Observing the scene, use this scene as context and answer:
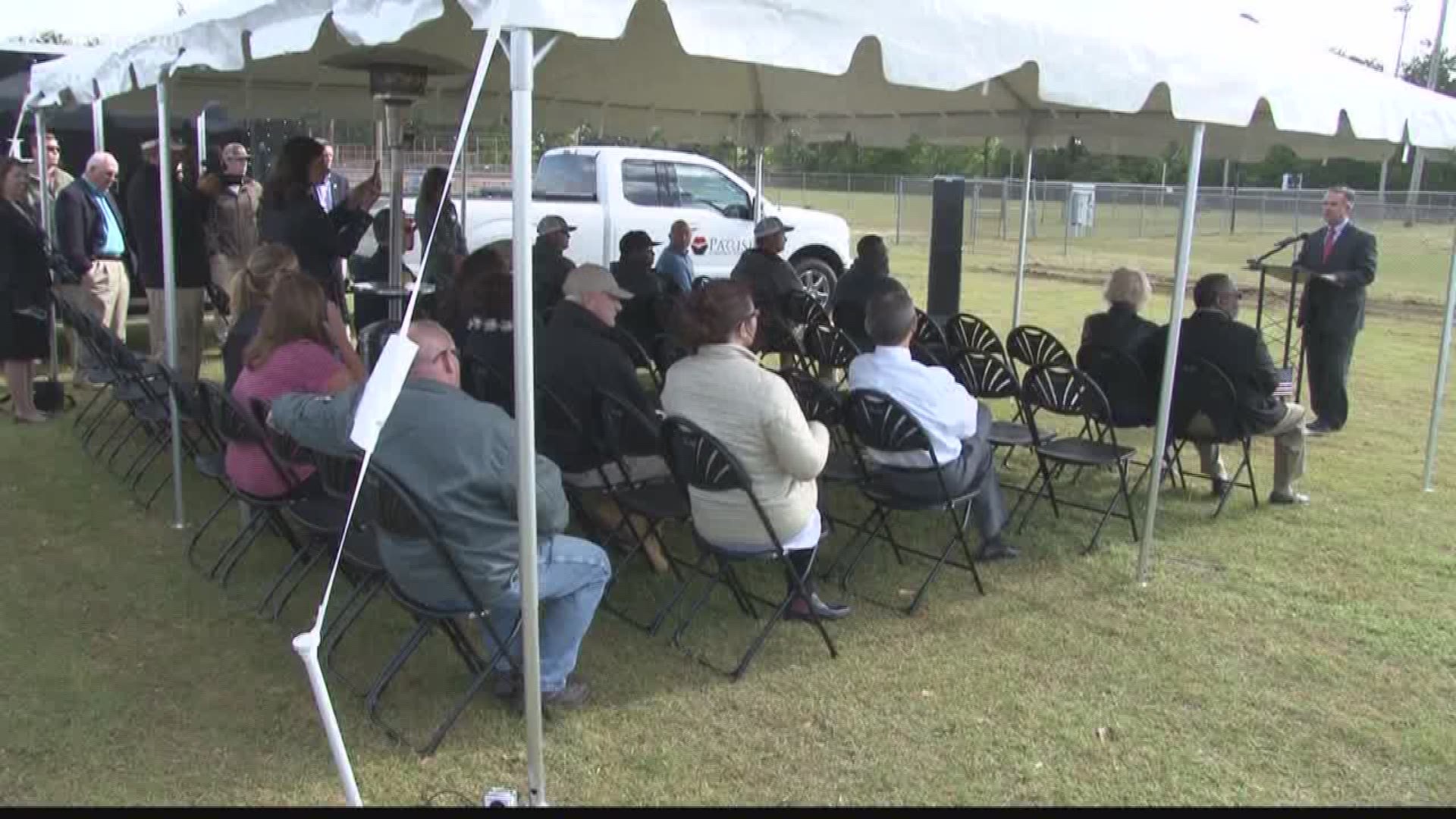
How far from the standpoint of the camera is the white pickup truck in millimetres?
12102

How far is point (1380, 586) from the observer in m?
4.50

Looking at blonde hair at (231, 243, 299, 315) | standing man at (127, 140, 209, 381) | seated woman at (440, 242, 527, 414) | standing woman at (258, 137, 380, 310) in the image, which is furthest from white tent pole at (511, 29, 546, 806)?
standing man at (127, 140, 209, 381)

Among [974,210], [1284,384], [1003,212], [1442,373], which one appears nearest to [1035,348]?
[1284,384]

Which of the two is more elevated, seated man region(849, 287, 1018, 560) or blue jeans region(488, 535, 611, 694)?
seated man region(849, 287, 1018, 560)

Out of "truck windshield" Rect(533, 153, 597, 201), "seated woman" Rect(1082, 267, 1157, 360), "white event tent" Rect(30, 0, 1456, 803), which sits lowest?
"seated woman" Rect(1082, 267, 1157, 360)

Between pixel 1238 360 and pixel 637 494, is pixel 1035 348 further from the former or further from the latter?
pixel 637 494

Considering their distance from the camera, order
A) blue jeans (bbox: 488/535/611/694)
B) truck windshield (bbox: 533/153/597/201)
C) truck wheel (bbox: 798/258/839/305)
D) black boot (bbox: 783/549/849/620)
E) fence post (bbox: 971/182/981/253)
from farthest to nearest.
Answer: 1. fence post (bbox: 971/182/981/253)
2. truck wheel (bbox: 798/258/839/305)
3. truck windshield (bbox: 533/153/597/201)
4. black boot (bbox: 783/549/849/620)
5. blue jeans (bbox: 488/535/611/694)

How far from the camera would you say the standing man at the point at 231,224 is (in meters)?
8.37

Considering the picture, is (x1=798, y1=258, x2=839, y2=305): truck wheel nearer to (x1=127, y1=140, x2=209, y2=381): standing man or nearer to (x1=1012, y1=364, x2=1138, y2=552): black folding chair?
(x1=127, y1=140, x2=209, y2=381): standing man

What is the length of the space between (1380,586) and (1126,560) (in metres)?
0.97

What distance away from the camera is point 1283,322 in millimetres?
12312

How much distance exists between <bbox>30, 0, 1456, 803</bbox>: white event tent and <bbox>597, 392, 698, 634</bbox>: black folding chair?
3.88ft
